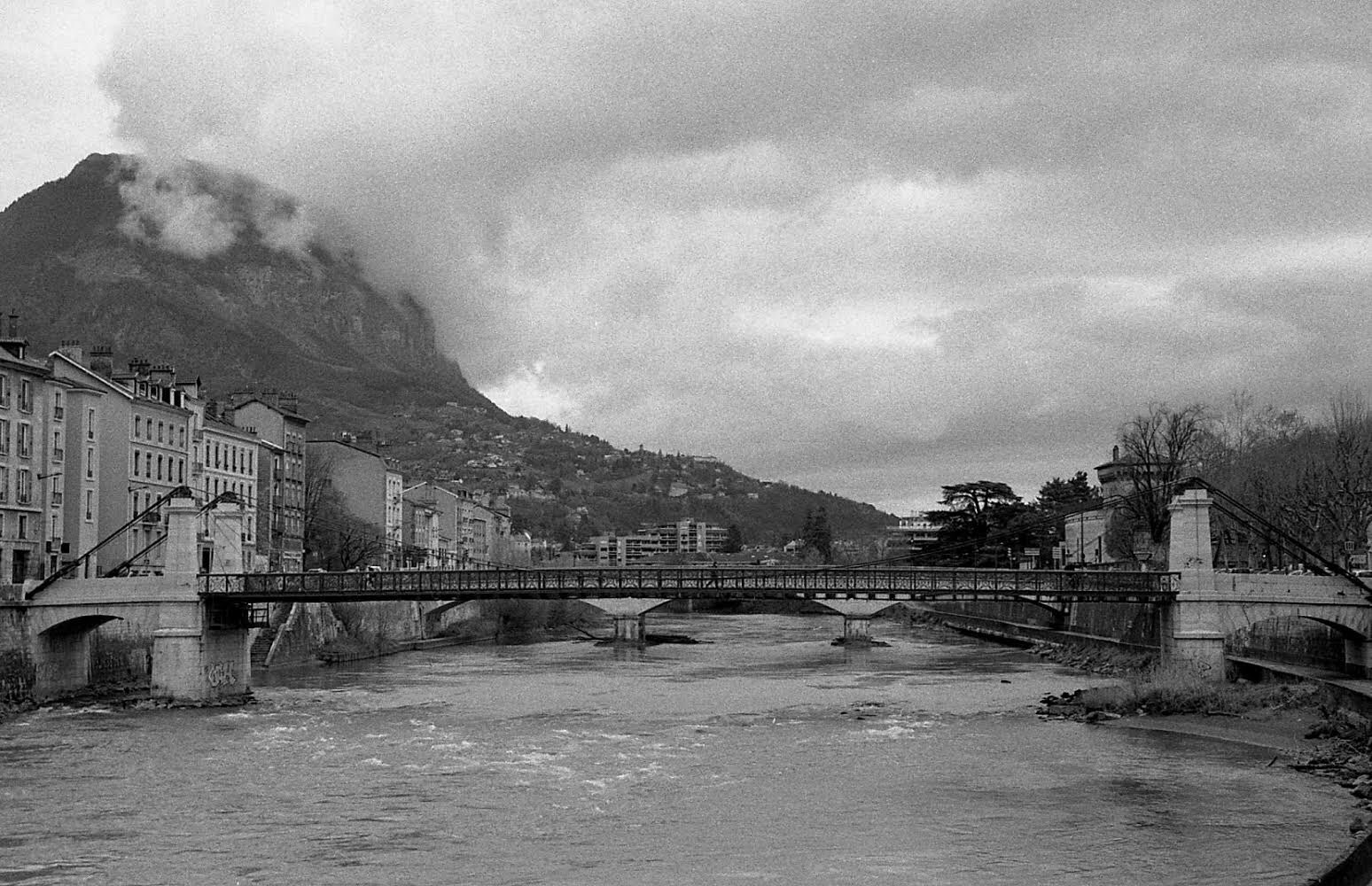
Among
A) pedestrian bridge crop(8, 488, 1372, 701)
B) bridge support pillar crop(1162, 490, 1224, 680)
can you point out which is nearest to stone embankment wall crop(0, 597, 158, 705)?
pedestrian bridge crop(8, 488, 1372, 701)

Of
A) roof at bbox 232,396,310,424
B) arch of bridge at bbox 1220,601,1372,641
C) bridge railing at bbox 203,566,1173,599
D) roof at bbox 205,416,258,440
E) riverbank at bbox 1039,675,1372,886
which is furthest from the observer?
roof at bbox 232,396,310,424

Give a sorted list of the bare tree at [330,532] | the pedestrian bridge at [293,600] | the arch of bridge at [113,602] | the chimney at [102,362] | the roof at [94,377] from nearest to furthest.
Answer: the pedestrian bridge at [293,600] < the arch of bridge at [113,602] < the roof at [94,377] < the chimney at [102,362] < the bare tree at [330,532]

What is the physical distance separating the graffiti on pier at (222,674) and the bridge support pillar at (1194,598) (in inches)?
1388

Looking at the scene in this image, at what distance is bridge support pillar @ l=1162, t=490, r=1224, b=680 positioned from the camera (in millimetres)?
56625

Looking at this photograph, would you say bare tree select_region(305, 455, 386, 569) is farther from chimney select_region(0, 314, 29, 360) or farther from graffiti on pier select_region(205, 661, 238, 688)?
graffiti on pier select_region(205, 661, 238, 688)

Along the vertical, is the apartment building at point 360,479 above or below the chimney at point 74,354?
below

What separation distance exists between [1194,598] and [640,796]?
28045 millimetres

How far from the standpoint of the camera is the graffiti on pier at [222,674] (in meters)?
59.6

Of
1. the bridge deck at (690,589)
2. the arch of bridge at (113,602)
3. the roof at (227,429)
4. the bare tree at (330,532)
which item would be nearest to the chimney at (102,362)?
the roof at (227,429)

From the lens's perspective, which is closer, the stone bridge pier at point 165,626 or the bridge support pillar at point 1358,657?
the bridge support pillar at point 1358,657

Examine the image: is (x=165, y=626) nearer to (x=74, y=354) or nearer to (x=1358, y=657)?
(x=74, y=354)

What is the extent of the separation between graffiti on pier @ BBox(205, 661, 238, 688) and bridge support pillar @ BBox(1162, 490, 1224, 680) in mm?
35247

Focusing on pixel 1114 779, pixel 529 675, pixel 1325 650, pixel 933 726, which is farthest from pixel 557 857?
pixel 529 675

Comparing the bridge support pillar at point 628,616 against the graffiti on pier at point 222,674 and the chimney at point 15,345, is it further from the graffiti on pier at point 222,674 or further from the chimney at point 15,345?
the chimney at point 15,345
